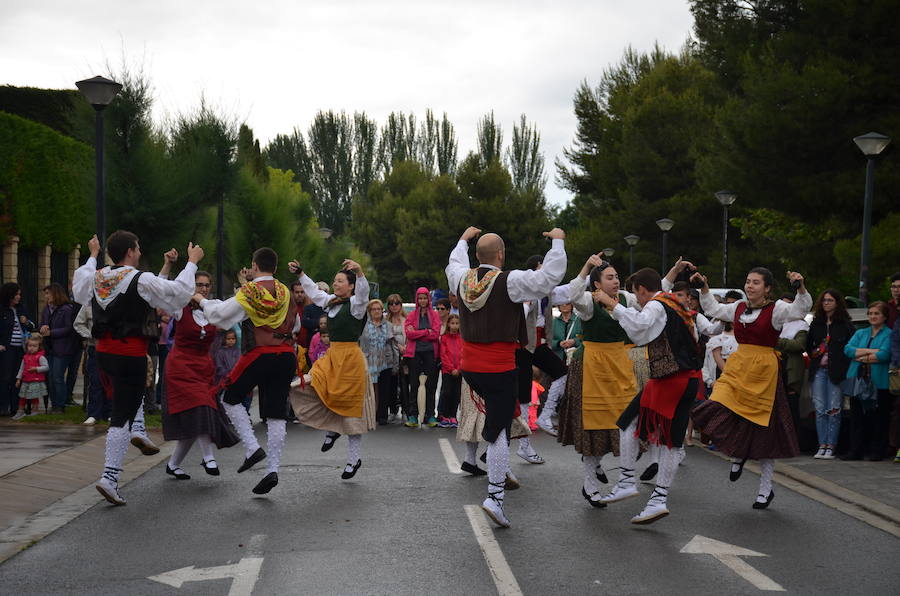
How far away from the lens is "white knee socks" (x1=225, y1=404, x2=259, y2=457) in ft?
30.7

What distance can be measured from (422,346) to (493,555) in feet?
32.2

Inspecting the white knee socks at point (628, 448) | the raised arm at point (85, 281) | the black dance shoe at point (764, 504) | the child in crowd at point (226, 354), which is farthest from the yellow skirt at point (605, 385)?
the child in crowd at point (226, 354)

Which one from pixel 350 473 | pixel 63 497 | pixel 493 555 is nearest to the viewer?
pixel 493 555

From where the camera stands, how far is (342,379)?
34.3 ft

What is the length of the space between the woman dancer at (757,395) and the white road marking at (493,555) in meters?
2.17

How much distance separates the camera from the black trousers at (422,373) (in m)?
16.1

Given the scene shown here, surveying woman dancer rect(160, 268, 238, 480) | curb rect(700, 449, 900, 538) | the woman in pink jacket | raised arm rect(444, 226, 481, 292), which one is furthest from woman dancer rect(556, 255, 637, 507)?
the woman in pink jacket

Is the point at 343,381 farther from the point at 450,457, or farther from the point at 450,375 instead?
the point at 450,375

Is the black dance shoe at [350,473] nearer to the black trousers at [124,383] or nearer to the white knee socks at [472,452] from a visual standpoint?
the white knee socks at [472,452]

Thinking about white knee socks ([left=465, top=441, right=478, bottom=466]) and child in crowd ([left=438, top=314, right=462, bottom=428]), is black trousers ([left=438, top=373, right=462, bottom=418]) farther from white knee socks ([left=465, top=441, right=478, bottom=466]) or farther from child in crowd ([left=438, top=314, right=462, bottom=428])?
white knee socks ([left=465, top=441, right=478, bottom=466])

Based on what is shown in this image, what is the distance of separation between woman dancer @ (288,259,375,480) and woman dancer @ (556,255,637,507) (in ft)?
6.48

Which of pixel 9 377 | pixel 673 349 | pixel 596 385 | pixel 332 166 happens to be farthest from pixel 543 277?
pixel 332 166

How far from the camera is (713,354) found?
13.0 metres

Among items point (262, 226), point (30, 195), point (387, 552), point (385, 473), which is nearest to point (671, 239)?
point (262, 226)
